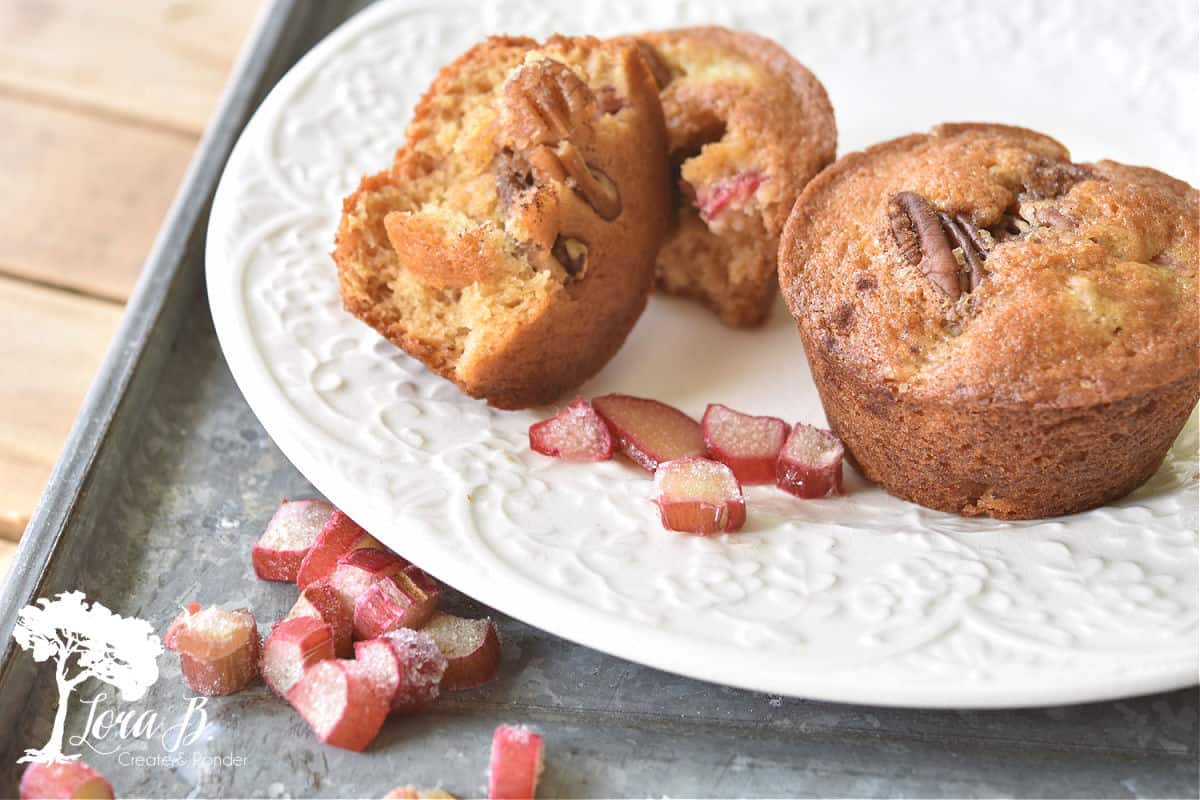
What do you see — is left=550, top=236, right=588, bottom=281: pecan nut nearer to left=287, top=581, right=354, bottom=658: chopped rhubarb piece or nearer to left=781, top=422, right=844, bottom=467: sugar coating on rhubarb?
left=781, top=422, right=844, bottom=467: sugar coating on rhubarb

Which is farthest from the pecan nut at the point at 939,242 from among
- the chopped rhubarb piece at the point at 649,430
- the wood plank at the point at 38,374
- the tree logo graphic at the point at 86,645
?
the wood plank at the point at 38,374

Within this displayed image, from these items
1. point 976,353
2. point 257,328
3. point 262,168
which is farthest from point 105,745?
point 976,353

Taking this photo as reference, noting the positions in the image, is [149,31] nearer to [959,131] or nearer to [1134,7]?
[959,131]

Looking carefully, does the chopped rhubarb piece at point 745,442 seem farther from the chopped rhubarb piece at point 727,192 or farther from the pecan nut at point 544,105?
the pecan nut at point 544,105

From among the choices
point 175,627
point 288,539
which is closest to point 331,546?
point 288,539

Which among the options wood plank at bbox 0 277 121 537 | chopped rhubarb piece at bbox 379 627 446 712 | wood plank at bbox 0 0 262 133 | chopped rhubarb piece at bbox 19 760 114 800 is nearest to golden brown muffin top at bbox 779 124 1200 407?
chopped rhubarb piece at bbox 379 627 446 712

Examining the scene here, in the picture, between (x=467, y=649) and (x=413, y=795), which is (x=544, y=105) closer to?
(x=467, y=649)
